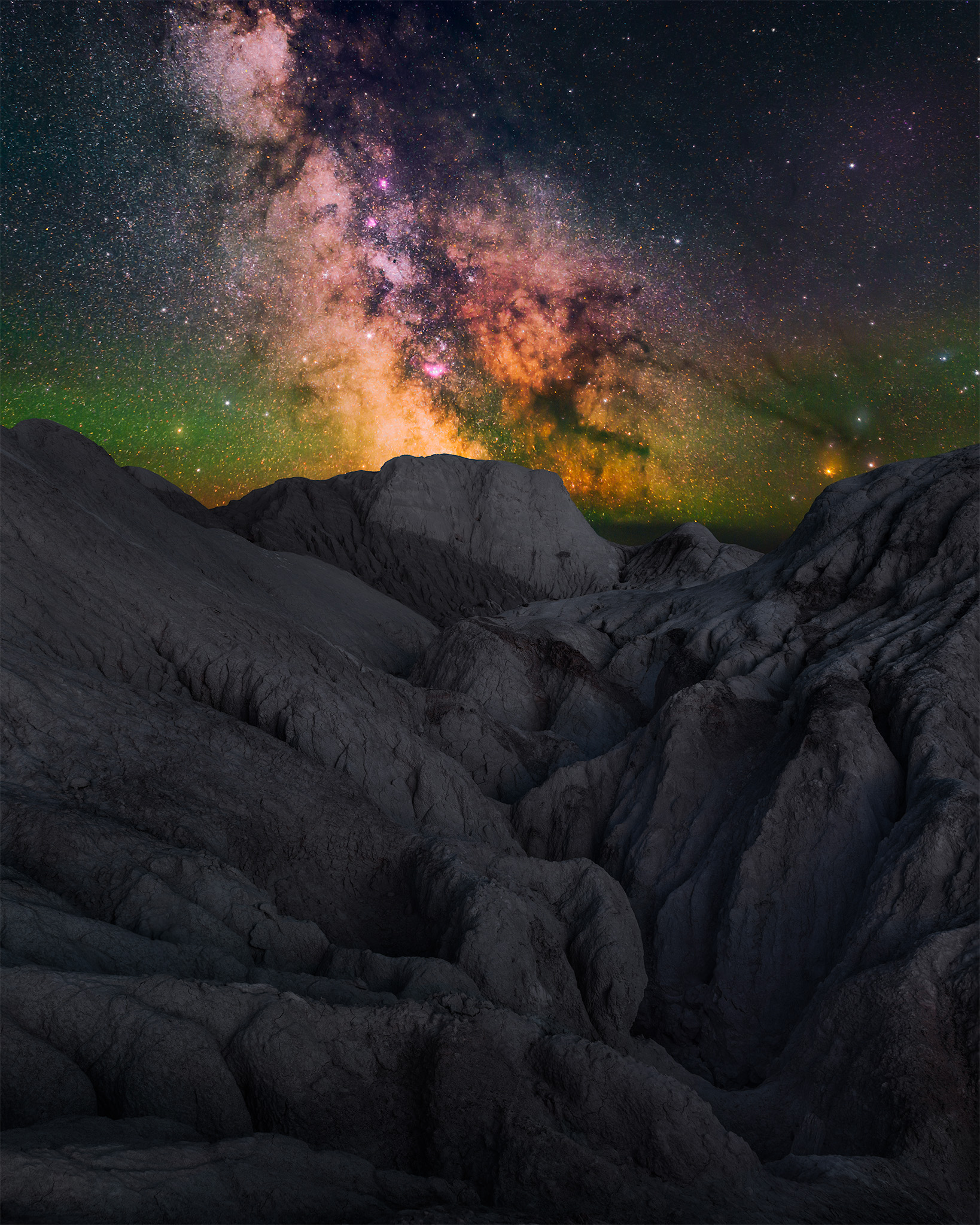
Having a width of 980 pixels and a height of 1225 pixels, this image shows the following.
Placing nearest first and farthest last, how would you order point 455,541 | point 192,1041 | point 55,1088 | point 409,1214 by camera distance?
point 409,1214 < point 55,1088 < point 192,1041 < point 455,541

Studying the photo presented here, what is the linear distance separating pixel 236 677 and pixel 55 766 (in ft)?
13.9

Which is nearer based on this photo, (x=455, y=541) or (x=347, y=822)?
(x=347, y=822)

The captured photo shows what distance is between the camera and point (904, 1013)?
7.30m

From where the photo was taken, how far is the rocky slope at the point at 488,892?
495 cm

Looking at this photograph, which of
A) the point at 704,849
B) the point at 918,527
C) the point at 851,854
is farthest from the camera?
the point at 918,527

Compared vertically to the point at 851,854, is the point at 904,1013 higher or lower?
lower

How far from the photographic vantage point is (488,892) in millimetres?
8633

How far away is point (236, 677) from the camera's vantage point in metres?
12.9

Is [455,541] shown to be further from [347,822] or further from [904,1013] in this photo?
[904,1013]

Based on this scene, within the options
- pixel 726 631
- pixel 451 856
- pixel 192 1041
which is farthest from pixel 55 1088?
pixel 726 631

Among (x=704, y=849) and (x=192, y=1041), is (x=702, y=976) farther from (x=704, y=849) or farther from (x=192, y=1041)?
(x=192, y=1041)

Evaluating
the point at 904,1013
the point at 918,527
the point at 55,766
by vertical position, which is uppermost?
the point at 918,527

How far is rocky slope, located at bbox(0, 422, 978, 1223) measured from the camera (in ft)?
16.2

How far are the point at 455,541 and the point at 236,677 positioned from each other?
94.1 feet
